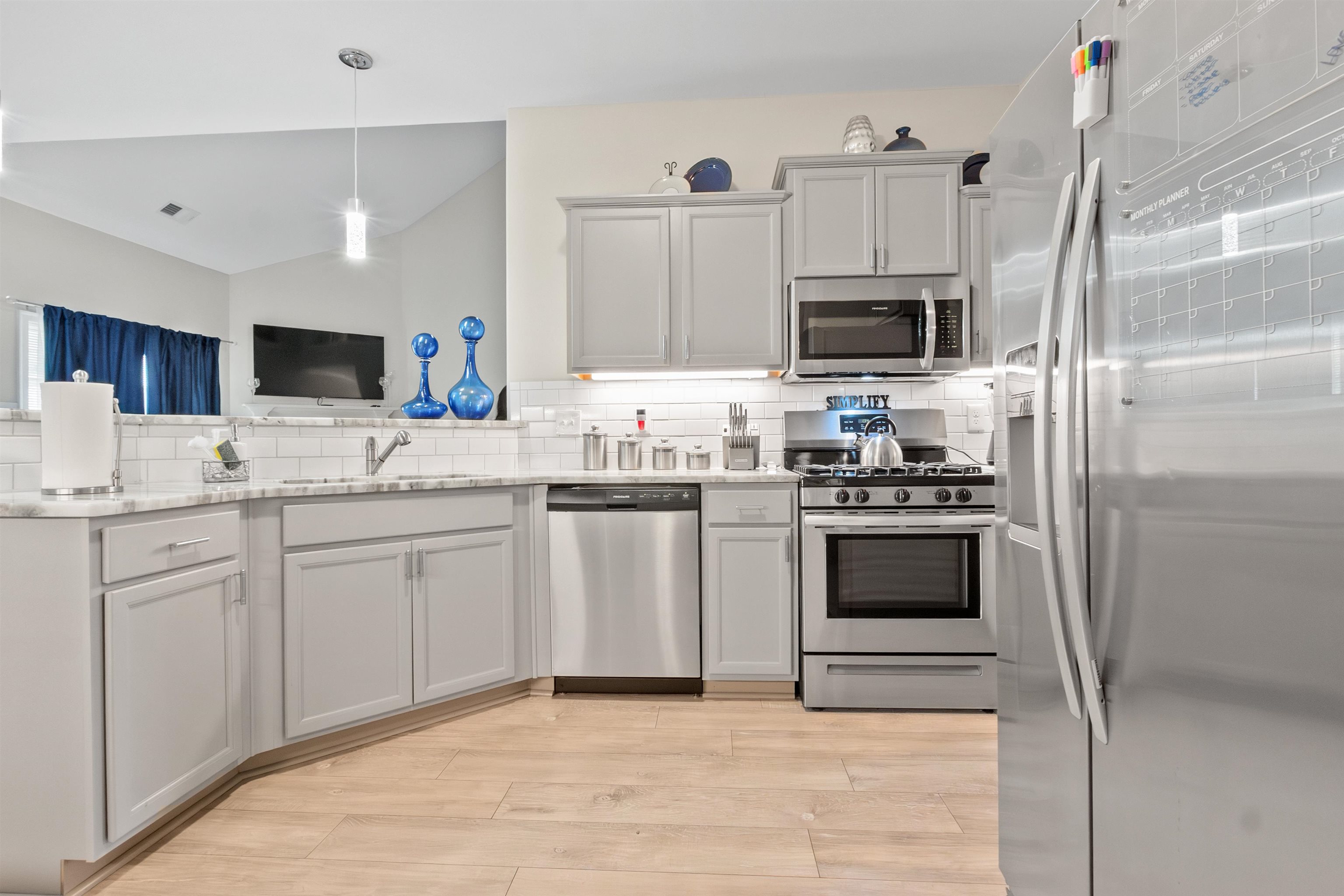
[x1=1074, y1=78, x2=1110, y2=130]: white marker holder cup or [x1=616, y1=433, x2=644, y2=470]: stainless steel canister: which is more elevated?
[x1=1074, y1=78, x2=1110, y2=130]: white marker holder cup

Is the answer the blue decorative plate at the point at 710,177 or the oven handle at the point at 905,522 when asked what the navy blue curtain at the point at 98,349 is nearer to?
the blue decorative plate at the point at 710,177

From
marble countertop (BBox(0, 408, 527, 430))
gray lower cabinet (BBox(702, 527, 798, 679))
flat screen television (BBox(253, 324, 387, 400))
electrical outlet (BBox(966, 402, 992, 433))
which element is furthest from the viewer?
flat screen television (BBox(253, 324, 387, 400))

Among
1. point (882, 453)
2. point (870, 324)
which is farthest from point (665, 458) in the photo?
point (870, 324)

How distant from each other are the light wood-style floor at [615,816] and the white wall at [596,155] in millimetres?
1904

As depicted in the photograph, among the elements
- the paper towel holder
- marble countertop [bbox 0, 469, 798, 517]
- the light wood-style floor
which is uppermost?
the paper towel holder

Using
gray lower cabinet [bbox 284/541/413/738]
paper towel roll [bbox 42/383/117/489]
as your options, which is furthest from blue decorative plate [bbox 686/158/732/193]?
paper towel roll [bbox 42/383/117/489]

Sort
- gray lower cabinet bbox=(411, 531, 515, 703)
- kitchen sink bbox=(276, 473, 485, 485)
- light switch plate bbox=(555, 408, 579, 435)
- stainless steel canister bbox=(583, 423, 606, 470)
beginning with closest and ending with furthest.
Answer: gray lower cabinet bbox=(411, 531, 515, 703) → kitchen sink bbox=(276, 473, 485, 485) → stainless steel canister bbox=(583, 423, 606, 470) → light switch plate bbox=(555, 408, 579, 435)

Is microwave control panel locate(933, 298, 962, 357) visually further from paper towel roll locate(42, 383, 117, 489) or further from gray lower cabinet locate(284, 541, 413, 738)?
paper towel roll locate(42, 383, 117, 489)

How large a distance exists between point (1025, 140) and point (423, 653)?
234cm

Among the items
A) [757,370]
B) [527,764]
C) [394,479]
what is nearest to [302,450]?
[394,479]

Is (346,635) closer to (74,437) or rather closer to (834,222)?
→ (74,437)

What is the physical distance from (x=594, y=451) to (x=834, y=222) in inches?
59.5

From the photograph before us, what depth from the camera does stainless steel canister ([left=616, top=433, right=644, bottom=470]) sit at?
3.17 m

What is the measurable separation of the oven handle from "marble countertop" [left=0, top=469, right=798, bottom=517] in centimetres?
22
